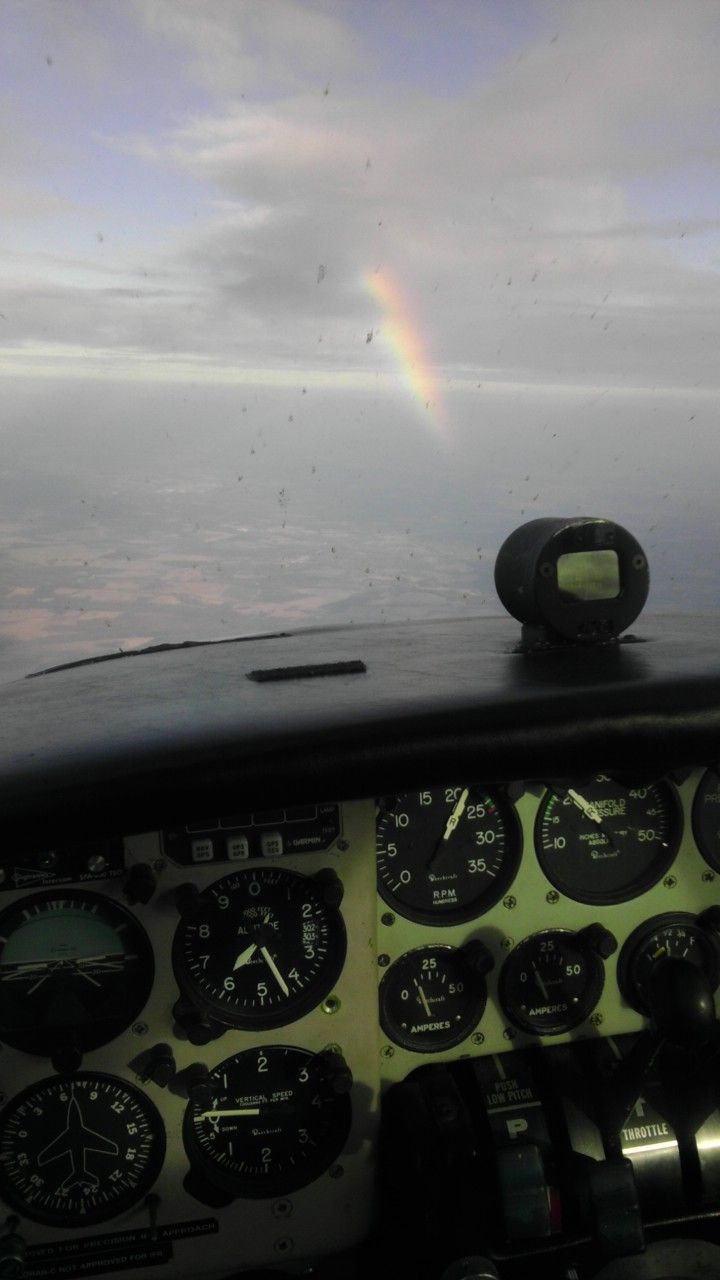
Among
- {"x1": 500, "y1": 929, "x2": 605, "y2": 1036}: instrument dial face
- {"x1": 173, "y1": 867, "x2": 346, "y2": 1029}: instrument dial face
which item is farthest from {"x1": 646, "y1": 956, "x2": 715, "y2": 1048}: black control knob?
{"x1": 173, "y1": 867, "x2": 346, "y2": 1029}: instrument dial face

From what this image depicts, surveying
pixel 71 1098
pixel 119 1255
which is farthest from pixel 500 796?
pixel 119 1255

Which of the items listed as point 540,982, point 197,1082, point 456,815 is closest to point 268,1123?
point 197,1082

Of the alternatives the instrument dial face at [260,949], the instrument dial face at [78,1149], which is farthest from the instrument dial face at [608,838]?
the instrument dial face at [78,1149]

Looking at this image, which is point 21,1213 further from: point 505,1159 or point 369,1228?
point 505,1159

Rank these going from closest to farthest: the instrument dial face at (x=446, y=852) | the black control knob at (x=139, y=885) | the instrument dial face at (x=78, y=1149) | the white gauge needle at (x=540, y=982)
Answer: the black control knob at (x=139, y=885) < the instrument dial face at (x=78, y=1149) < the instrument dial face at (x=446, y=852) < the white gauge needle at (x=540, y=982)

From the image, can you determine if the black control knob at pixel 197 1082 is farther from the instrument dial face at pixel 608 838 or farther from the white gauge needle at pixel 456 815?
the instrument dial face at pixel 608 838

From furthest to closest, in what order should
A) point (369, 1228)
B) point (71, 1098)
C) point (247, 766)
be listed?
1. point (369, 1228)
2. point (71, 1098)
3. point (247, 766)

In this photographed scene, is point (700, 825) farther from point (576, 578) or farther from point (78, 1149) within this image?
point (78, 1149)

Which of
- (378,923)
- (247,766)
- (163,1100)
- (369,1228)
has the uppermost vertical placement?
(247,766)
